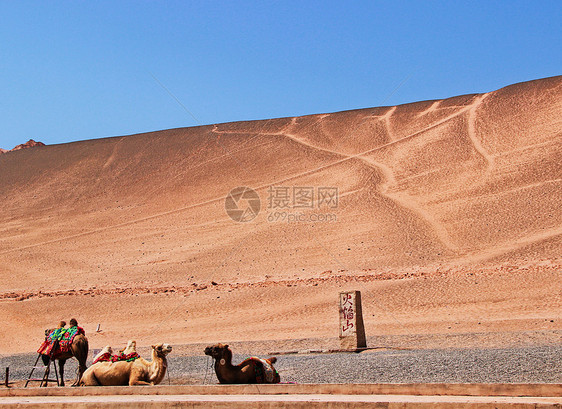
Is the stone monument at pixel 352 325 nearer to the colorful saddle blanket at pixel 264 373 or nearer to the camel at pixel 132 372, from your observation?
the colorful saddle blanket at pixel 264 373

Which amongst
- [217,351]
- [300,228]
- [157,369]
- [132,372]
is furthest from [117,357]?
[300,228]

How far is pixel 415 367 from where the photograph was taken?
12117 mm

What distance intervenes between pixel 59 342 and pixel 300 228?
1060 inches

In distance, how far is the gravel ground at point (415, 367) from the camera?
1090 centimetres

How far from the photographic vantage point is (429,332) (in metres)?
19.3

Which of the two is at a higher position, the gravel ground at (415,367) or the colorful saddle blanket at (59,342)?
the colorful saddle blanket at (59,342)

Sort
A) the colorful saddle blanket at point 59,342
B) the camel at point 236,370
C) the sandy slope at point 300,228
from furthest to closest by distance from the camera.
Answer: the sandy slope at point 300,228
the colorful saddle blanket at point 59,342
the camel at point 236,370

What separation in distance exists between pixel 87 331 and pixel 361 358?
45.9 feet

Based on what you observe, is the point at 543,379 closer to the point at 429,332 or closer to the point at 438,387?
the point at 438,387

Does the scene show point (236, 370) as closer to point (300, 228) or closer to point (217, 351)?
point (217, 351)

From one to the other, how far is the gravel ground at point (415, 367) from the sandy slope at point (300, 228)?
17.8 ft

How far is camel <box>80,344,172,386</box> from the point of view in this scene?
31.8ft

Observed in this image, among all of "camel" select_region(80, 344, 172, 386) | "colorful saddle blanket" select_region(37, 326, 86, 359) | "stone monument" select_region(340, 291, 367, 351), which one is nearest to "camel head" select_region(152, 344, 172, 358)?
"camel" select_region(80, 344, 172, 386)

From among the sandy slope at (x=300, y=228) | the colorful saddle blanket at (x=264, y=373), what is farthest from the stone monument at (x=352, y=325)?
the colorful saddle blanket at (x=264, y=373)
